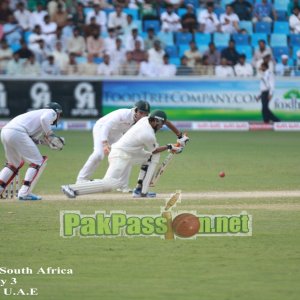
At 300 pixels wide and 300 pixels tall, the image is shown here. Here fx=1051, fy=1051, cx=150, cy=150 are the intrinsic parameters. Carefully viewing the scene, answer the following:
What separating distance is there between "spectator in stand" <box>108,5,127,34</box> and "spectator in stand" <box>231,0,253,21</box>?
3299mm

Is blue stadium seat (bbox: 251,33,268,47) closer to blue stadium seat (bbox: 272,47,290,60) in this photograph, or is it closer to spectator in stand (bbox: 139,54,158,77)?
blue stadium seat (bbox: 272,47,290,60)

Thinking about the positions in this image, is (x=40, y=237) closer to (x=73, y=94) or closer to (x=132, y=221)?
(x=132, y=221)

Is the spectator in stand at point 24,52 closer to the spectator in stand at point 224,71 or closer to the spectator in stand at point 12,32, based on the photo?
the spectator in stand at point 12,32

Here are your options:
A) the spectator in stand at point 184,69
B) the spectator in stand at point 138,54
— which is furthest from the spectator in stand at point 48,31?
the spectator in stand at point 184,69

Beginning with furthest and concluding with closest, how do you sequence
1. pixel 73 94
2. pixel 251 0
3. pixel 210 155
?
pixel 251 0 → pixel 73 94 → pixel 210 155

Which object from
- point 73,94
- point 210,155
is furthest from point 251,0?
point 210,155

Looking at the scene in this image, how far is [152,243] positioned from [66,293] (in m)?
2.45

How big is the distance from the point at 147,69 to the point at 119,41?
1020mm

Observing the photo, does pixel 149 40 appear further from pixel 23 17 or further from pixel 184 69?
pixel 23 17

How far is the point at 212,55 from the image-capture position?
2753 cm

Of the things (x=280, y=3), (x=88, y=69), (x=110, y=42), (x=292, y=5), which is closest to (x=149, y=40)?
(x=110, y=42)

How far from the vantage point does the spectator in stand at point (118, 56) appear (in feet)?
88.5

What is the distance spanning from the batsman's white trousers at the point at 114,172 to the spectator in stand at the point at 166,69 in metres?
12.7

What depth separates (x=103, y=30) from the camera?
27.6m
